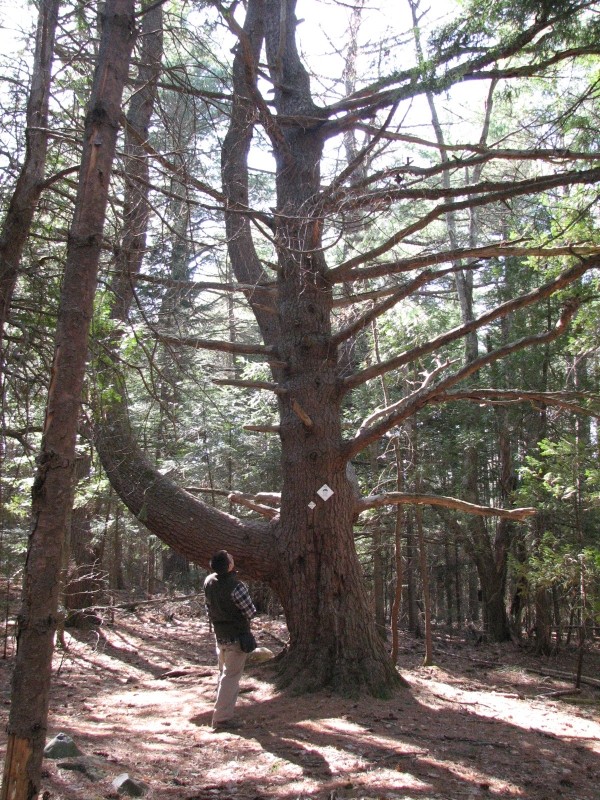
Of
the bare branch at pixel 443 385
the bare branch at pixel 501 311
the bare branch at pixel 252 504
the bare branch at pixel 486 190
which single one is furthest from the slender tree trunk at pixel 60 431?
the bare branch at pixel 252 504

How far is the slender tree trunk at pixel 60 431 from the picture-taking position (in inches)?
123

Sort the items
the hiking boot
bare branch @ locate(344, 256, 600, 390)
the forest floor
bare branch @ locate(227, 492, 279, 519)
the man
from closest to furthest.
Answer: the forest floor → the hiking boot → bare branch @ locate(344, 256, 600, 390) → the man → bare branch @ locate(227, 492, 279, 519)

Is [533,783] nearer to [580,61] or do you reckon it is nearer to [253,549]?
[253,549]

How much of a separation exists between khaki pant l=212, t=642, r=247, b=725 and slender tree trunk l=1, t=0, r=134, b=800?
10.1ft

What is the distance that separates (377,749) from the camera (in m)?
5.27

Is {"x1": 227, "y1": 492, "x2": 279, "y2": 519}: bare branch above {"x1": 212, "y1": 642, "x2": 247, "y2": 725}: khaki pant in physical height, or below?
above

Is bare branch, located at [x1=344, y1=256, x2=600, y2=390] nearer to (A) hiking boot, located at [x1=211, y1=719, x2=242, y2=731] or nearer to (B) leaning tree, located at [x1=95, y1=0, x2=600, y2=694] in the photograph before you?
(B) leaning tree, located at [x1=95, y1=0, x2=600, y2=694]

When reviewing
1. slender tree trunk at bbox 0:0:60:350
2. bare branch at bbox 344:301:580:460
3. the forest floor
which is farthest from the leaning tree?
slender tree trunk at bbox 0:0:60:350

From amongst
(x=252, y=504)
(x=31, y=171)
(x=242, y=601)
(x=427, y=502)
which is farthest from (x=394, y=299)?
(x=31, y=171)

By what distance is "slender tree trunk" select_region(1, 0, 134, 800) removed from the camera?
10.2 feet

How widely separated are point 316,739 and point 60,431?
3.63 m

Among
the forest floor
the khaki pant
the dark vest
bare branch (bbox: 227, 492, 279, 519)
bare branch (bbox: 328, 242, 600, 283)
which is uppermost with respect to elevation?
bare branch (bbox: 328, 242, 600, 283)

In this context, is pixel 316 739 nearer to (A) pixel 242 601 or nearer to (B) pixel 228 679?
(B) pixel 228 679

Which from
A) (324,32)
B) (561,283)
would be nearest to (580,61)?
(561,283)
